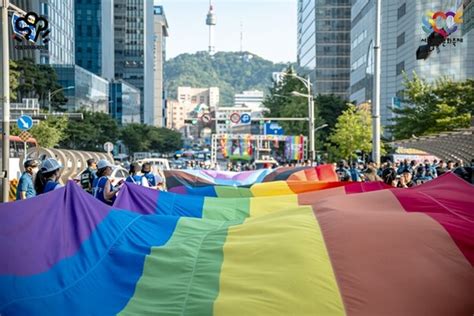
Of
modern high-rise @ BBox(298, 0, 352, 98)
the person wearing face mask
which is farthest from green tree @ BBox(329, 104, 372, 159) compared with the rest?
modern high-rise @ BBox(298, 0, 352, 98)

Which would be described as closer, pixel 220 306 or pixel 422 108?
pixel 220 306

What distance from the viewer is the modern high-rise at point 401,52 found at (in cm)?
6281

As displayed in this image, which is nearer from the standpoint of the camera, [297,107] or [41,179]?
[41,179]

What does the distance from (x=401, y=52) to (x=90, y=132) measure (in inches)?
1407

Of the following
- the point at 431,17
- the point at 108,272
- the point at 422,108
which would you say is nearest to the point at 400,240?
the point at 108,272

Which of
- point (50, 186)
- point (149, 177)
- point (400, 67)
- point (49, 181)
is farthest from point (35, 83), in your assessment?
point (50, 186)

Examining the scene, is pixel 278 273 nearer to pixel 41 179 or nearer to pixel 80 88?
pixel 41 179

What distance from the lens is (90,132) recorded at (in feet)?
265

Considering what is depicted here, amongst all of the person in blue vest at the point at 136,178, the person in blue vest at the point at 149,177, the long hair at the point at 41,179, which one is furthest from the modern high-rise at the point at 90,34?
the long hair at the point at 41,179

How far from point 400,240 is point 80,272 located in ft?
9.73

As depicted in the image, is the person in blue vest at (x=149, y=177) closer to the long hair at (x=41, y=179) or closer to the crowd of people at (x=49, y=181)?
the crowd of people at (x=49, y=181)

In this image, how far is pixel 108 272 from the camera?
665 centimetres

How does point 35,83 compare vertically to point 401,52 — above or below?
below

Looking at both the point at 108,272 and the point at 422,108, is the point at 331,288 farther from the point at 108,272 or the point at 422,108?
the point at 422,108
